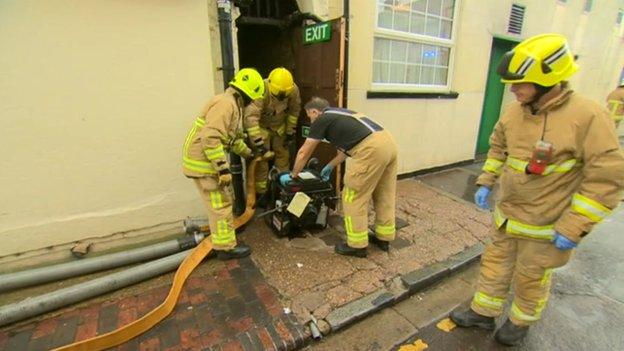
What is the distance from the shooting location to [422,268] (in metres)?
3.16

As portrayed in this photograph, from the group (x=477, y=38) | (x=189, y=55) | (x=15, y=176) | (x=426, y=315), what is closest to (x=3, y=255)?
(x=15, y=176)

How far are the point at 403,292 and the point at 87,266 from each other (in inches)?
117

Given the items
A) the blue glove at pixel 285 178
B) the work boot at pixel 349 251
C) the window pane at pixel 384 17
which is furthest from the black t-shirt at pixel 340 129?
the window pane at pixel 384 17

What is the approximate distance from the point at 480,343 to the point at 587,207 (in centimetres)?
128

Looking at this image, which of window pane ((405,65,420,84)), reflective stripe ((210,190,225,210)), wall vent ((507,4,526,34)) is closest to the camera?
reflective stripe ((210,190,225,210))

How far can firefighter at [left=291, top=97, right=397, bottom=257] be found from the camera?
119 inches

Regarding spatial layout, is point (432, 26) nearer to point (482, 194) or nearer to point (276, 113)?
point (276, 113)

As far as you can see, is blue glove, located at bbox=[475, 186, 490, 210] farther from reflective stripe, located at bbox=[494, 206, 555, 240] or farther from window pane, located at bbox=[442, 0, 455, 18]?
window pane, located at bbox=[442, 0, 455, 18]

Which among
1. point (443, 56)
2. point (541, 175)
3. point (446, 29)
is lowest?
point (541, 175)

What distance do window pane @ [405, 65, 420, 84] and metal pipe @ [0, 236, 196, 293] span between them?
4.38 meters

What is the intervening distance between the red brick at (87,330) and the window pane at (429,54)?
5.80 metres

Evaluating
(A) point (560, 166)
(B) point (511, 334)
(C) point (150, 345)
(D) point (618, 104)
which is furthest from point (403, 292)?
(D) point (618, 104)

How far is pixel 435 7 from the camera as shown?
5449 millimetres

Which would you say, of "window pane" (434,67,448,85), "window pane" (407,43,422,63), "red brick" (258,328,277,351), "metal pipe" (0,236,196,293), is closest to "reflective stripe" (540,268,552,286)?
"red brick" (258,328,277,351)
